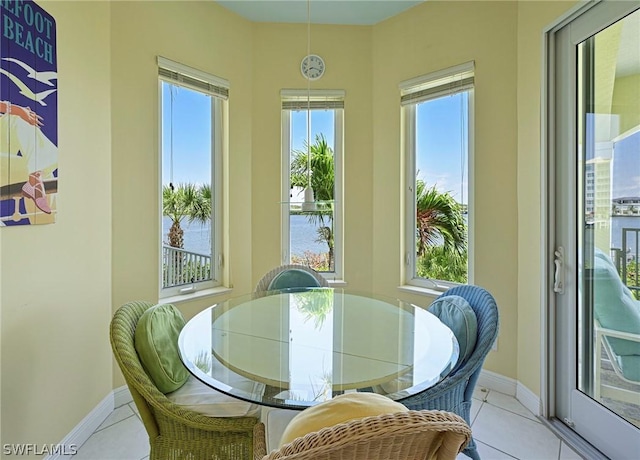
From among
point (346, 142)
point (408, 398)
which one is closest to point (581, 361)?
point (408, 398)

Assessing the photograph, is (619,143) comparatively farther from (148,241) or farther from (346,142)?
(148,241)

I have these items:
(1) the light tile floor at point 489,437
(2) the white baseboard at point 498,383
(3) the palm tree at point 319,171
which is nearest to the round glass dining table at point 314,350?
(1) the light tile floor at point 489,437

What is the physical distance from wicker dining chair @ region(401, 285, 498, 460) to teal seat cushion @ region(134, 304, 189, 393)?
0.99 metres

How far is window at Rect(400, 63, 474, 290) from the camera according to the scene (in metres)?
2.72

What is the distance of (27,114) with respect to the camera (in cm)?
156

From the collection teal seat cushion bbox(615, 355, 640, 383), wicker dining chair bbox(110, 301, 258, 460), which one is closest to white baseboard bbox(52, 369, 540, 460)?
teal seat cushion bbox(615, 355, 640, 383)

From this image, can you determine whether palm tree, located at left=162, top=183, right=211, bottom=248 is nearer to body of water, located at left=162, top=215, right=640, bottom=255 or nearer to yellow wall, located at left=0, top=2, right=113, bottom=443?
body of water, located at left=162, top=215, right=640, bottom=255

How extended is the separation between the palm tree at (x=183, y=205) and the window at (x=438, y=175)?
5.80ft

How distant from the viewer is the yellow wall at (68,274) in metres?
1.53

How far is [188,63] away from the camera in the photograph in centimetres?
267

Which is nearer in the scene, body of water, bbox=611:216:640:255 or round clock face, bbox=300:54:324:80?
body of water, bbox=611:216:640:255

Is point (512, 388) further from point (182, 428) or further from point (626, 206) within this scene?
point (182, 428)

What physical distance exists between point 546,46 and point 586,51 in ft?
0.83

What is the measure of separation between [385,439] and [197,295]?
2.46 m
